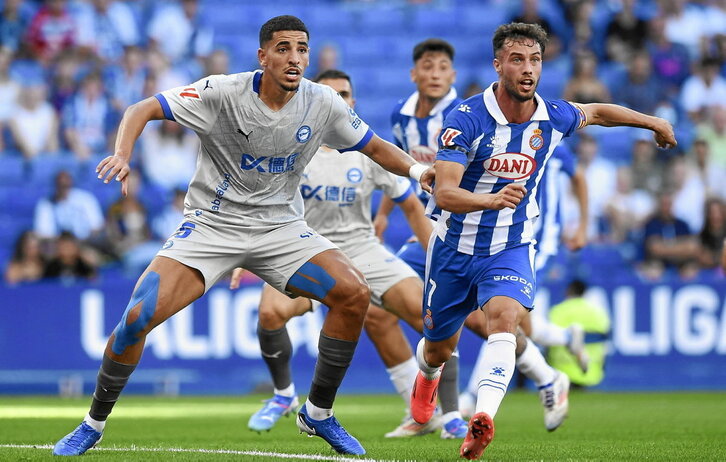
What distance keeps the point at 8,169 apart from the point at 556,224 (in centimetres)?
964

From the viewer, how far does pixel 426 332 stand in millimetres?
7488

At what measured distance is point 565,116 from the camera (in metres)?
7.14

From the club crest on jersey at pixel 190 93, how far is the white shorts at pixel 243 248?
2.32 ft

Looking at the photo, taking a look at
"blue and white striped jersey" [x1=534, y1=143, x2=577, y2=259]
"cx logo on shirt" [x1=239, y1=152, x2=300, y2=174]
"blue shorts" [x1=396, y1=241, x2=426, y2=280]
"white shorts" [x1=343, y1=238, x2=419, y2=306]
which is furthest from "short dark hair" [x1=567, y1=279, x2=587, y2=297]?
"cx logo on shirt" [x1=239, y1=152, x2=300, y2=174]

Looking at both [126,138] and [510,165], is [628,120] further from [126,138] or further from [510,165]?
[126,138]

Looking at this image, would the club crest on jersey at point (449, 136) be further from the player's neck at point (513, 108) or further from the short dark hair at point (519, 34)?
the short dark hair at point (519, 34)

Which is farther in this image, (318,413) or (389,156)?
(389,156)

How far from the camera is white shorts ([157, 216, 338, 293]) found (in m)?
6.88

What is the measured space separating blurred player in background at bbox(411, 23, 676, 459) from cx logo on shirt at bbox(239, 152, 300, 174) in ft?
2.86

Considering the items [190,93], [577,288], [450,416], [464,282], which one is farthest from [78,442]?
[577,288]

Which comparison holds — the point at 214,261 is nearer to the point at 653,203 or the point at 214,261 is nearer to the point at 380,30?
the point at 653,203

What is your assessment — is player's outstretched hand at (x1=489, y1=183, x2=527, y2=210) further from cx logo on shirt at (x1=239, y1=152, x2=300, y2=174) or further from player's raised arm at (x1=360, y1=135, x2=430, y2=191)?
cx logo on shirt at (x1=239, y1=152, x2=300, y2=174)

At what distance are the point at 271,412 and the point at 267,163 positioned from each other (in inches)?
109

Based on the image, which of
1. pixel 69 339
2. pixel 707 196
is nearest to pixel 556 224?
pixel 69 339
